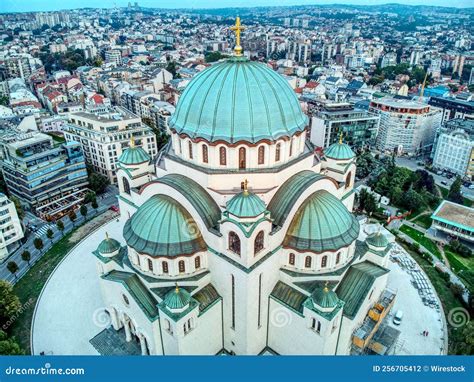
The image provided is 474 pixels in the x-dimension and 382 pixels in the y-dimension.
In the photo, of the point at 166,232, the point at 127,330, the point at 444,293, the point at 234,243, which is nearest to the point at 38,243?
the point at 127,330

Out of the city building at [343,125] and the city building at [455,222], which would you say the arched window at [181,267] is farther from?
the city building at [343,125]

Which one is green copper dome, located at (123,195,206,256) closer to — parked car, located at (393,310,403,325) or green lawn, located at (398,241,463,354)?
parked car, located at (393,310,403,325)

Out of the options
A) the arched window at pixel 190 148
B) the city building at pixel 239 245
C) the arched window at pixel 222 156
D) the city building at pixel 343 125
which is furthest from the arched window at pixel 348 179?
the city building at pixel 343 125

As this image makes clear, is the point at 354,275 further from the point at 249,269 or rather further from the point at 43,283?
the point at 43,283

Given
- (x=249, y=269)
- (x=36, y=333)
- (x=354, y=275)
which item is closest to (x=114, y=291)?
(x=36, y=333)

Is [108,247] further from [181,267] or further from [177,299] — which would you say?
[177,299]

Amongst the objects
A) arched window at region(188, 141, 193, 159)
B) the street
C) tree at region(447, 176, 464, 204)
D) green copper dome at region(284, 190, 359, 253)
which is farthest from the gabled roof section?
tree at region(447, 176, 464, 204)

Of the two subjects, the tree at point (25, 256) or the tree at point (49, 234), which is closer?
the tree at point (25, 256)
